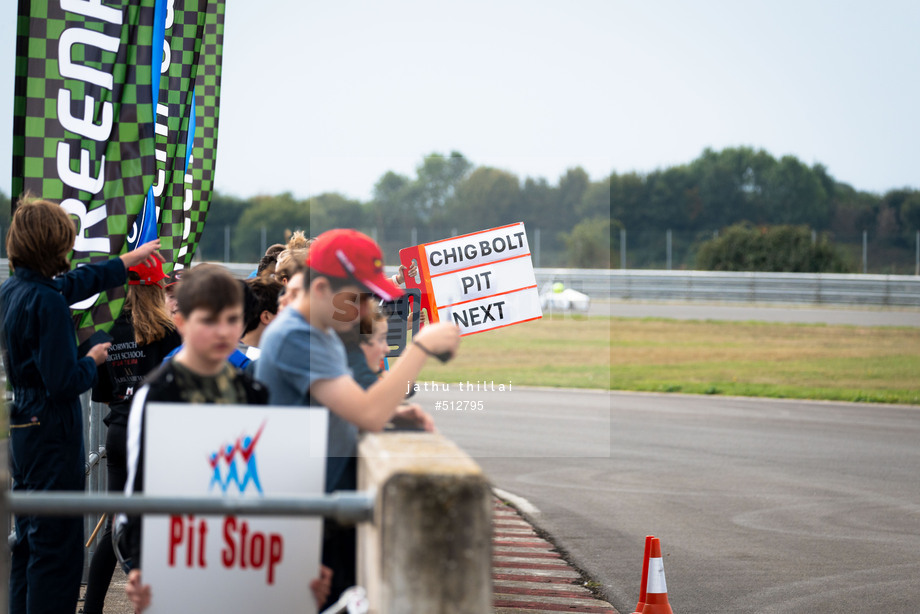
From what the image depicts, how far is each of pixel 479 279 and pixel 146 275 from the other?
2020mm

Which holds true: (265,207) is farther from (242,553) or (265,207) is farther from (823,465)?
(242,553)

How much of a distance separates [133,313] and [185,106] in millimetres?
1780

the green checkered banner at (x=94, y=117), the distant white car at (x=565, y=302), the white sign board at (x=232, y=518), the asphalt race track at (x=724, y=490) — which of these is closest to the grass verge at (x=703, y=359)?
the distant white car at (x=565, y=302)

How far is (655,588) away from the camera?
205 inches

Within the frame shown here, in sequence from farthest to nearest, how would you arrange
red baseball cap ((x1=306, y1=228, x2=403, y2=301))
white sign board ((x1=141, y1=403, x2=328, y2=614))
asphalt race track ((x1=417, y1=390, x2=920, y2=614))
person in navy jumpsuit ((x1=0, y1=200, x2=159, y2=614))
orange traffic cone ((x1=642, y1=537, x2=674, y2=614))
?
asphalt race track ((x1=417, y1=390, x2=920, y2=614)), orange traffic cone ((x1=642, y1=537, x2=674, y2=614)), person in navy jumpsuit ((x1=0, y1=200, x2=159, y2=614)), red baseball cap ((x1=306, y1=228, x2=403, y2=301)), white sign board ((x1=141, y1=403, x2=328, y2=614))

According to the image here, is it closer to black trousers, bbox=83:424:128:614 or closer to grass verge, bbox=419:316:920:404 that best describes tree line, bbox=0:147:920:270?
black trousers, bbox=83:424:128:614

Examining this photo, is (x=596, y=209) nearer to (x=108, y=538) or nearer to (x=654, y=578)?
(x=654, y=578)

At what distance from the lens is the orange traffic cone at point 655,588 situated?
5168 mm

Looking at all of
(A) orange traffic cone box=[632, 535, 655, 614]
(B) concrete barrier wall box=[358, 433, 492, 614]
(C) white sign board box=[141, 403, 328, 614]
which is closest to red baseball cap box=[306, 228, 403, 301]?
(C) white sign board box=[141, 403, 328, 614]

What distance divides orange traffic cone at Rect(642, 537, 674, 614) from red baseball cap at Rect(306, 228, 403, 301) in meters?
2.99

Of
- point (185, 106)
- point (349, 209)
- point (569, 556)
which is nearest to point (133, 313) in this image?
point (185, 106)

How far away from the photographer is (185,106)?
5906 mm

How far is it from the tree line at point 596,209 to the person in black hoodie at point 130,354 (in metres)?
0.74

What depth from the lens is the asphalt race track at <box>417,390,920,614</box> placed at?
633 centimetres
